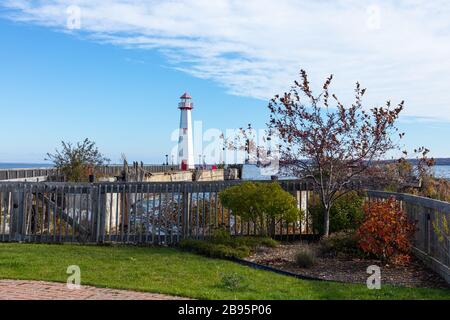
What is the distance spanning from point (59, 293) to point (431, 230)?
259 inches

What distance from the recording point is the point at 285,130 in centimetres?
1227

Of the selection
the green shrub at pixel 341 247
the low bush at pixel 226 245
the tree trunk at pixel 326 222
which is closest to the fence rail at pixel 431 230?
the green shrub at pixel 341 247

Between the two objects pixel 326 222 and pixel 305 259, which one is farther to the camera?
pixel 326 222

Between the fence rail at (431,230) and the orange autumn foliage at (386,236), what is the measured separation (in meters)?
0.31

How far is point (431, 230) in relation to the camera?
30.5ft

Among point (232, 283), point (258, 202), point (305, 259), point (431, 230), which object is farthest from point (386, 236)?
point (232, 283)

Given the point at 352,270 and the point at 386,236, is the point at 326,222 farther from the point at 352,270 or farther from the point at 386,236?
the point at 352,270

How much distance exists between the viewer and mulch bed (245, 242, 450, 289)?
327 inches

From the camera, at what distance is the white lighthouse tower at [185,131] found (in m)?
51.8

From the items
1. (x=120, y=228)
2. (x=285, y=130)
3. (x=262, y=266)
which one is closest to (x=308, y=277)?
(x=262, y=266)

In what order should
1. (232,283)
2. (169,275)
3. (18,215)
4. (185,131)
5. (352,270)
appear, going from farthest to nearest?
(185,131), (18,215), (352,270), (169,275), (232,283)

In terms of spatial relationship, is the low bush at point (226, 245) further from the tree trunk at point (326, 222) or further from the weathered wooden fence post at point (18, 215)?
the weathered wooden fence post at point (18, 215)
